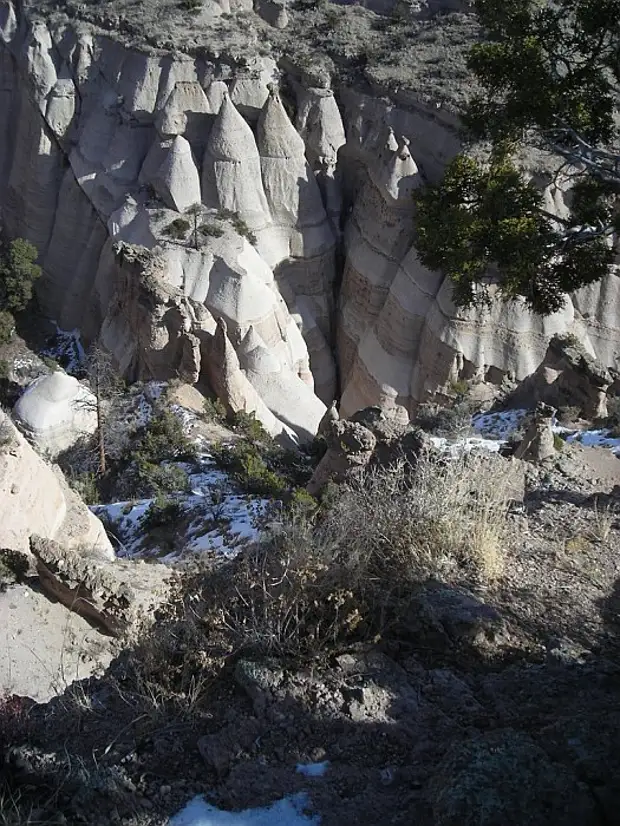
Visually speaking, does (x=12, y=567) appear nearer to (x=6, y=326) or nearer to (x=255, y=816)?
(x=255, y=816)

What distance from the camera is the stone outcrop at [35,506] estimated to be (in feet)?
26.9

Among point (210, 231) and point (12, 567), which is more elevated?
point (210, 231)

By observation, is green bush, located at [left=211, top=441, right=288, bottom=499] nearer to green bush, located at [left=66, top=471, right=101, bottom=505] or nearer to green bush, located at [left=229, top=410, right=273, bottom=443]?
green bush, located at [left=229, top=410, right=273, bottom=443]

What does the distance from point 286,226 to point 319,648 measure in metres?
18.4

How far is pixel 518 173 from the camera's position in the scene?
7.12 m

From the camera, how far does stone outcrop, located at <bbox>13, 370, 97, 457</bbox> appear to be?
14.0 m

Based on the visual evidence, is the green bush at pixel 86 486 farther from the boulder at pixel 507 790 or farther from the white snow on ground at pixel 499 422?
the boulder at pixel 507 790

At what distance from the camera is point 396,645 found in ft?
13.8

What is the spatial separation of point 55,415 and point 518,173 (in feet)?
33.6

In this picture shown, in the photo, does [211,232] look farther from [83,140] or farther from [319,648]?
[319,648]

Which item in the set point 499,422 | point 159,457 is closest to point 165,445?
point 159,457

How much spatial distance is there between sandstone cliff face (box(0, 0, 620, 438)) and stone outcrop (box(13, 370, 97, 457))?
2.08 m

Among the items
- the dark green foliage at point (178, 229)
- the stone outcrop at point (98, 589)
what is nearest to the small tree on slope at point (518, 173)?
the stone outcrop at point (98, 589)

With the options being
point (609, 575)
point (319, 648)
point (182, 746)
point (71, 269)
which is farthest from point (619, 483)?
point (71, 269)
